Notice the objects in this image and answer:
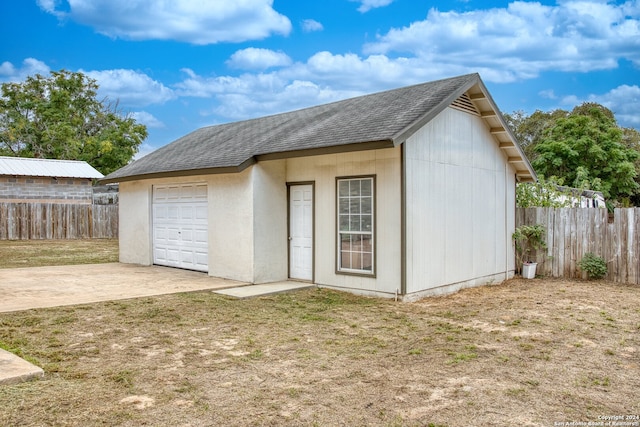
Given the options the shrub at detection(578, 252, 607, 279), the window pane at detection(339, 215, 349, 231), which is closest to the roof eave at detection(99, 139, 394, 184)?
the window pane at detection(339, 215, 349, 231)

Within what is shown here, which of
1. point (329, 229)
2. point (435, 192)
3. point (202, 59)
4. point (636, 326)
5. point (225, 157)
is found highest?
point (202, 59)

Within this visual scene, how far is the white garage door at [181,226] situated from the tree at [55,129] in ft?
70.2

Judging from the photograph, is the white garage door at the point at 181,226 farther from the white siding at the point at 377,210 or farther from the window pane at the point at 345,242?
the window pane at the point at 345,242

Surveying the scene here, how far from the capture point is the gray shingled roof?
29.5 feet

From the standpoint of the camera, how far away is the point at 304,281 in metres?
10.7

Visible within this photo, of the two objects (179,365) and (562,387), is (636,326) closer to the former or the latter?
(562,387)

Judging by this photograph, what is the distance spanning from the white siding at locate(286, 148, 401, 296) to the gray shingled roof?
571 mm

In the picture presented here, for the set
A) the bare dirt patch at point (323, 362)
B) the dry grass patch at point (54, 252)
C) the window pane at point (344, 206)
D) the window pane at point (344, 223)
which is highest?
the window pane at point (344, 206)

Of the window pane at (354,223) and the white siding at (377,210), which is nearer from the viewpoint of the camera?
the white siding at (377,210)

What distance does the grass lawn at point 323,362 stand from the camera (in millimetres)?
4102

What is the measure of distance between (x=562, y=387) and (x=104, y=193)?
27783 millimetres

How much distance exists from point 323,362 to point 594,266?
8.94m

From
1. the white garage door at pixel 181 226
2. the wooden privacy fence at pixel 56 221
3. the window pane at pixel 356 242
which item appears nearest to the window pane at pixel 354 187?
the window pane at pixel 356 242

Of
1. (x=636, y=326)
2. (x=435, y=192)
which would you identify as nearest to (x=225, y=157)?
(x=435, y=192)
